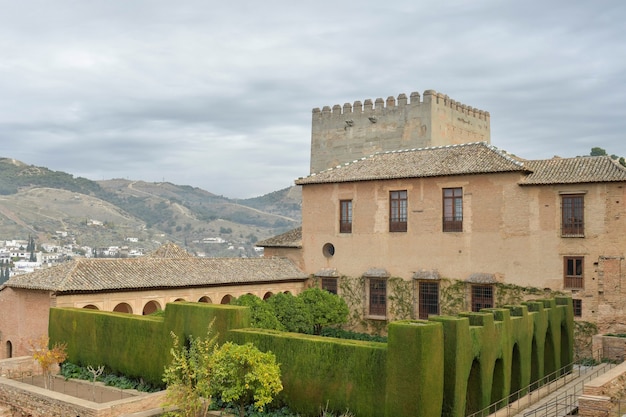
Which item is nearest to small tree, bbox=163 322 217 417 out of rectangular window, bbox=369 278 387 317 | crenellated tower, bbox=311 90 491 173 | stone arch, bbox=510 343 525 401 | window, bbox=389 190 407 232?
stone arch, bbox=510 343 525 401

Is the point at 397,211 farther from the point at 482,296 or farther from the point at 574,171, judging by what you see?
the point at 574,171

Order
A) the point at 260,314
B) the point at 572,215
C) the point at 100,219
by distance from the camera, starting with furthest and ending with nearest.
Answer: the point at 100,219
the point at 572,215
the point at 260,314

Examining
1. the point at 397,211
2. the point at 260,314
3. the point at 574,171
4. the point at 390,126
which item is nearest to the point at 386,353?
the point at 260,314

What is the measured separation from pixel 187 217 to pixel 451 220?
15490 centimetres

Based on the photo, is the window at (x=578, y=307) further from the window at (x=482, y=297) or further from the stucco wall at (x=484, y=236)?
the window at (x=482, y=297)

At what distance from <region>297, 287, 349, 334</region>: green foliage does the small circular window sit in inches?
134

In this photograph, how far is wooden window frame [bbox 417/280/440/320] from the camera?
104ft

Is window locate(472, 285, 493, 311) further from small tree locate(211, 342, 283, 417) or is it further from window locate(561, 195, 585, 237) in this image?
small tree locate(211, 342, 283, 417)

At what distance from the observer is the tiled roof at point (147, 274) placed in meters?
25.5

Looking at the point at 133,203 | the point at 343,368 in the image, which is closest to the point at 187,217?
the point at 133,203

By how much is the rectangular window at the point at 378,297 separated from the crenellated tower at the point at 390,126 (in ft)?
32.4

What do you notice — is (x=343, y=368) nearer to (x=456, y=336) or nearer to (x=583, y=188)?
(x=456, y=336)

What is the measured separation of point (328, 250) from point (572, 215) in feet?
43.5

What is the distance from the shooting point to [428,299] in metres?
31.9
